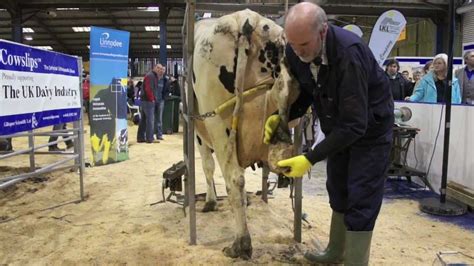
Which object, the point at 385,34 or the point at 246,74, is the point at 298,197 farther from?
the point at 385,34

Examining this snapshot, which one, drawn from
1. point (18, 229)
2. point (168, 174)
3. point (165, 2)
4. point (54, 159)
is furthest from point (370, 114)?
point (165, 2)

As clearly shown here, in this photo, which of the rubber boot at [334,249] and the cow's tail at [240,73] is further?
the cow's tail at [240,73]

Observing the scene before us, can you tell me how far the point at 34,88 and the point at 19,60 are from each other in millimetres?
349

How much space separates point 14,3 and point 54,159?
31.4ft

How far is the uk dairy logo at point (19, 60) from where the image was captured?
153 inches

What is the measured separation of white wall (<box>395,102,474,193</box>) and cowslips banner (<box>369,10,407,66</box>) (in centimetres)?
107

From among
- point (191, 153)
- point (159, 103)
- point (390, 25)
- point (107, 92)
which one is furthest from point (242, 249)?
point (159, 103)

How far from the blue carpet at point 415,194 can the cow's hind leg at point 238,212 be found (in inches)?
98.2

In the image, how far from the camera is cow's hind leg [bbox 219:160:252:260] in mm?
3318

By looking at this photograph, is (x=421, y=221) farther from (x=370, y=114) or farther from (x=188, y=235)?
(x=370, y=114)

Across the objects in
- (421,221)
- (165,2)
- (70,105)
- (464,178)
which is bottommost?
(421,221)

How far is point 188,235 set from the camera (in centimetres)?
391

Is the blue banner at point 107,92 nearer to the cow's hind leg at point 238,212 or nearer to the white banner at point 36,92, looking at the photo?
the white banner at point 36,92

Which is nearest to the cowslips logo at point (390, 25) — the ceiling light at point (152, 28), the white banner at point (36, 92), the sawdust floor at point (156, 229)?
the sawdust floor at point (156, 229)
